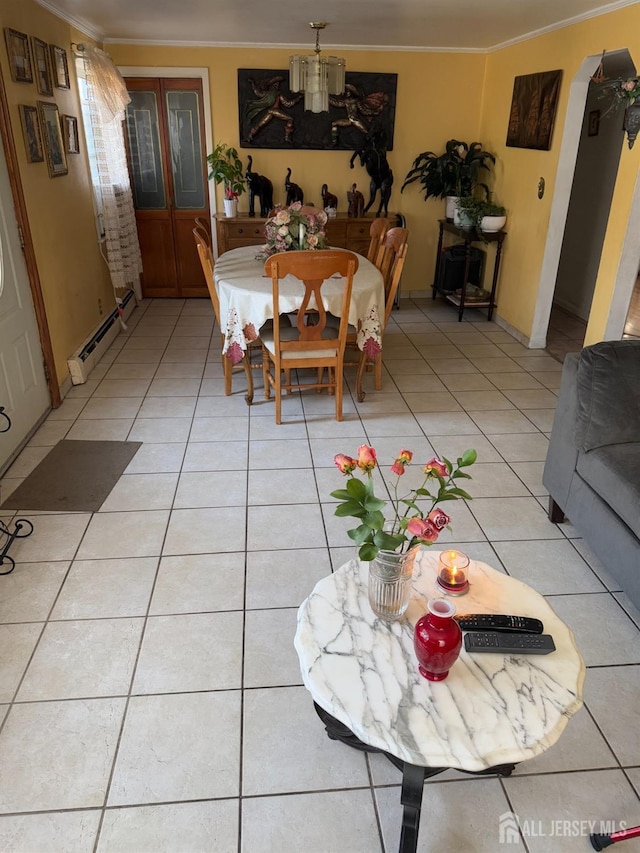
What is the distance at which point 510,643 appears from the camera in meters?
1.35

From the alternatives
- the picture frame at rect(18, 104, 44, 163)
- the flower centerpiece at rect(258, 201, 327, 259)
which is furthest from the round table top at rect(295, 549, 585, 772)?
the picture frame at rect(18, 104, 44, 163)

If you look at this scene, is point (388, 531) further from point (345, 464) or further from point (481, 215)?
point (481, 215)

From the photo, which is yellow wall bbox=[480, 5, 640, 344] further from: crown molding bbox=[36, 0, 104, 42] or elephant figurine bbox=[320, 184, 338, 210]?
crown molding bbox=[36, 0, 104, 42]

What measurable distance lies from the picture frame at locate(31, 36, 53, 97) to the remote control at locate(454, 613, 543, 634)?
3.83 m

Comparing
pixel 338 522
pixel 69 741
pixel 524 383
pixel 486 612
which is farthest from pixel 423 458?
pixel 69 741

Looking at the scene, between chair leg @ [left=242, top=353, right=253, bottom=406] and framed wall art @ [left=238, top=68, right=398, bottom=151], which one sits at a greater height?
framed wall art @ [left=238, top=68, right=398, bottom=151]

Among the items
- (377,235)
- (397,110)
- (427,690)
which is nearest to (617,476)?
(427,690)

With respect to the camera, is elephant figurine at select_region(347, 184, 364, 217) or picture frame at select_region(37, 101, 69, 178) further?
elephant figurine at select_region(347, 184, 364, 217)

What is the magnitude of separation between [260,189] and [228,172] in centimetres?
31

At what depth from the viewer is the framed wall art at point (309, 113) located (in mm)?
5145

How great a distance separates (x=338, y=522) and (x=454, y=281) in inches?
141

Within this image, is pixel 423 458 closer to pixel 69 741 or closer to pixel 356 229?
pixel 69 741

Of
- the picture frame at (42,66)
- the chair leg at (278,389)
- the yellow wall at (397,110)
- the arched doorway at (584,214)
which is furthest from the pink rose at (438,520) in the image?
the yellow wall at (397,110)

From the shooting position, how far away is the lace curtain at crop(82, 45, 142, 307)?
14.4 ft
